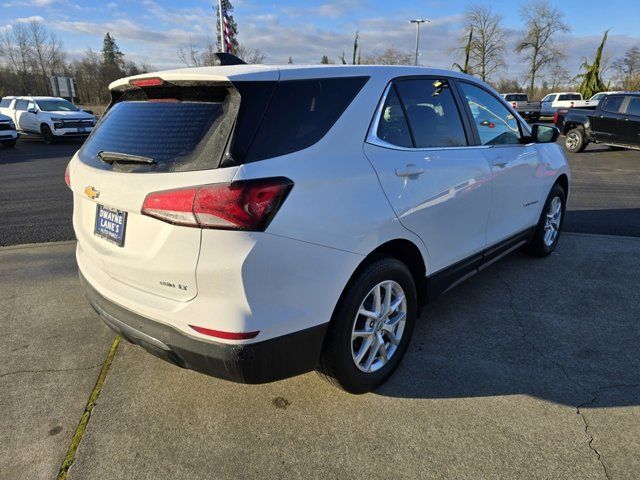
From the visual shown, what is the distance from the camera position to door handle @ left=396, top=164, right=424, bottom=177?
8.57 feet

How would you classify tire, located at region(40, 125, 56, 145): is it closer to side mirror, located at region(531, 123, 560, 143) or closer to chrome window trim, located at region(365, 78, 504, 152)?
side mirror, located at region(531, 123, 560, 143)

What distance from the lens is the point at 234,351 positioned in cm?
206

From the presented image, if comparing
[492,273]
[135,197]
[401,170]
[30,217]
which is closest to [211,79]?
[135,197]

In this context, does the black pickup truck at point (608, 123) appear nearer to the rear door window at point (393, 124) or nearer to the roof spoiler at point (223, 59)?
the rear door window at point (393, 124)

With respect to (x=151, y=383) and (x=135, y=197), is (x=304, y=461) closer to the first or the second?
(x=151, y=383)

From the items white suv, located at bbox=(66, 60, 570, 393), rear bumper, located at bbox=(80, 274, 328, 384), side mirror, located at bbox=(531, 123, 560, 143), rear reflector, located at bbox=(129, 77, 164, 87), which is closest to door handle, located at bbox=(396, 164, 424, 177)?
white suv, located at bbox=(66, 60, 570, 393)

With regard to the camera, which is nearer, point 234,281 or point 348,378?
point 234,281

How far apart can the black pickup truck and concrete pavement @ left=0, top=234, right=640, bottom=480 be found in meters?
11.6

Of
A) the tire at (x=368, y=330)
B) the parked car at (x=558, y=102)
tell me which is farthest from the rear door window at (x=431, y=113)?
the parked car at (x=558, y=102)

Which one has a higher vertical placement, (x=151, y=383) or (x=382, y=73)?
(x=382, y=73)

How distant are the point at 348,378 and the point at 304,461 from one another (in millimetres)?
484

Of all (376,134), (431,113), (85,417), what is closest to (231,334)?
(85,417)

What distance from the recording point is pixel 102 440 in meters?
2.38

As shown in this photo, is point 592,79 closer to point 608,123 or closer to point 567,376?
point 608,123
